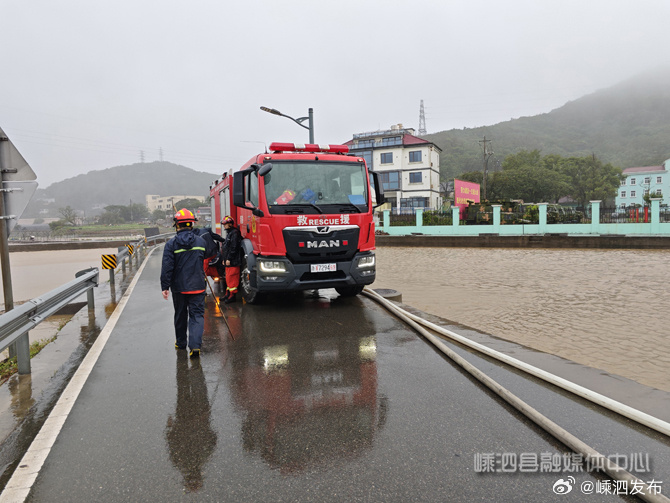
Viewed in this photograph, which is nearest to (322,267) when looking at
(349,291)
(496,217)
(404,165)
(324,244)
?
(324,244)

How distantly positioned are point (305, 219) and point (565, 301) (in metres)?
6.12

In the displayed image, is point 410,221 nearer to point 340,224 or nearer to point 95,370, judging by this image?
point 340,224

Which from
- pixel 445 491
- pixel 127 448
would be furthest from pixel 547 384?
pixel 127 448

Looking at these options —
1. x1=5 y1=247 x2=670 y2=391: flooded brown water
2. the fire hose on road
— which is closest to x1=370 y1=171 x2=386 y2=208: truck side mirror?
x1=5 y1=247 x2=670 y2=391: flooded brown water

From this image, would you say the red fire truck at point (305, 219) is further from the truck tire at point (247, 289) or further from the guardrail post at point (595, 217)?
the guardrail post at point (595, 217)

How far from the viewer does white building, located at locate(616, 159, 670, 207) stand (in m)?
82.6

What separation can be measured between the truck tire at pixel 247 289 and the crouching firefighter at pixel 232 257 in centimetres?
14

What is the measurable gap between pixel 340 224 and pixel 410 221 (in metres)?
26.1

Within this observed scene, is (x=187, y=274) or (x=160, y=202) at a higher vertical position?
(x=160, y=202)

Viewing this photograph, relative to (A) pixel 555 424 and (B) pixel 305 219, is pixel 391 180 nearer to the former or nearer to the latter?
(B) pixel 305 219

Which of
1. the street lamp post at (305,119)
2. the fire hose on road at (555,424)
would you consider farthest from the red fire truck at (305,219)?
the street lamp post at (305,119)

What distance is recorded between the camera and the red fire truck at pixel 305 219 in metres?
7.08

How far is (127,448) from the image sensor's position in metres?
3.18

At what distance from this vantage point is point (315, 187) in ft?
24.2
